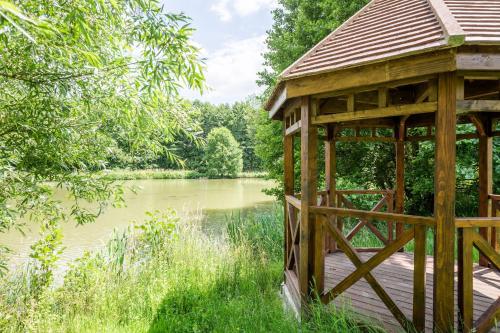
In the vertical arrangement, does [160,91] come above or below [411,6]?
below

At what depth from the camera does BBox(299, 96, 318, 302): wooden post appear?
3.10m

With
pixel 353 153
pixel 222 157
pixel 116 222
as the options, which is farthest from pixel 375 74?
pixel 222 157

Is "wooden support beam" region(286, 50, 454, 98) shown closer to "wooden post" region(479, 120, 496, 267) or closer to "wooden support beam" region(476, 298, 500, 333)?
"wooden support beam" region(476, 298, 500, 333)

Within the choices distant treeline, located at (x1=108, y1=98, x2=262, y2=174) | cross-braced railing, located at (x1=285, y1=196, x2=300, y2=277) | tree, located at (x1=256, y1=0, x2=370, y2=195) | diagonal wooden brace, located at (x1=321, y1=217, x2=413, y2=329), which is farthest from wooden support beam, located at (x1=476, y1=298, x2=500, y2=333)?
distant treeline, located at (x1=108, y1=98, x2=262, y2=174)

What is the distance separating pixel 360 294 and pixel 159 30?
10.7 ft

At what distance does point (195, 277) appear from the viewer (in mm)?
4852

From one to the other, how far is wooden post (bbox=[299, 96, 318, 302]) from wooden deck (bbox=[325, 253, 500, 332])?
395mm

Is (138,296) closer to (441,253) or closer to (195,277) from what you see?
(195,277)

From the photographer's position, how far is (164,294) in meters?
4.31

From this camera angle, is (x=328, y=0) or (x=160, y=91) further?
(x=328, y=0)

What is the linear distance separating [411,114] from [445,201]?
3.49 feet

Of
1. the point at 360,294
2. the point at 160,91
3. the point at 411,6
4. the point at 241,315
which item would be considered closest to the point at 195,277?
the point at 241,315

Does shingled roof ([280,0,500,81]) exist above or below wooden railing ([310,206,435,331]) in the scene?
above

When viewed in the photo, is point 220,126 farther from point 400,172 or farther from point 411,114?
point 411,114
